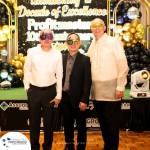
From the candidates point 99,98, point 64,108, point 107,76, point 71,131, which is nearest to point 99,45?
point 107,76

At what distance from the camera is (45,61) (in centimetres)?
208

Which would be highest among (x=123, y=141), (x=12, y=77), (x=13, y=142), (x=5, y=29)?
(x=5, y=29)

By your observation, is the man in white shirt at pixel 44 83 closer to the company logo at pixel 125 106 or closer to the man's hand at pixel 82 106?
the man's hand at pixel 82 106

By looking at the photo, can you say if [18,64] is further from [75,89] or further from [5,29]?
[75,89]

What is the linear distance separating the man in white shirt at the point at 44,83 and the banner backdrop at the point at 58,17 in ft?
13.9

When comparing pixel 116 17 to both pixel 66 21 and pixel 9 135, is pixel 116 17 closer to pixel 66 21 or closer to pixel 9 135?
pixel 66 21

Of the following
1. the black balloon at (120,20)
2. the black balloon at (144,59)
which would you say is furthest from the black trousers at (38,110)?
the black balloon at (120,20)

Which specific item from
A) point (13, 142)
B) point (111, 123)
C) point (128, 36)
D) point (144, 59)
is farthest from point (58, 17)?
point (13, 142)

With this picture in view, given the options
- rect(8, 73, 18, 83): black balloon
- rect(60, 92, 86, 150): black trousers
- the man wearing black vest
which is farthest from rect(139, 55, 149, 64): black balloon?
rect(8, 73, 18, 83): black balloon

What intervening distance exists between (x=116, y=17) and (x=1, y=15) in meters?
4.45

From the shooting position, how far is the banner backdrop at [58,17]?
6.26 meters

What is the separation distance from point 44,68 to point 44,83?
0.62 ft

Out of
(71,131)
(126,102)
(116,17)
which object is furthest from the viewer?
(116,17)

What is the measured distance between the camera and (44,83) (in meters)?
2.06
